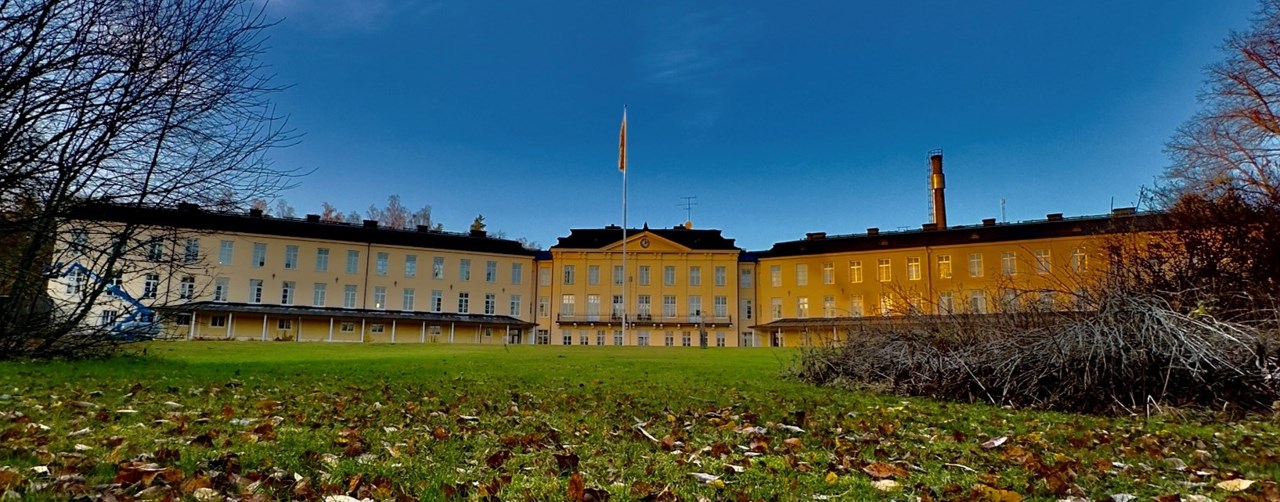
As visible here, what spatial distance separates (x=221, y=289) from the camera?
4791 cm

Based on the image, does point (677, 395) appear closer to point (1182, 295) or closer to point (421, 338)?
point (1182, 295)

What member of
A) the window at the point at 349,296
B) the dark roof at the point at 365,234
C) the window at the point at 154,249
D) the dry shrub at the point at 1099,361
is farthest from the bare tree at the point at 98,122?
the window at the point at 349,296

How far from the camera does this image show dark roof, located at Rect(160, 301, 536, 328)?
45894 mm

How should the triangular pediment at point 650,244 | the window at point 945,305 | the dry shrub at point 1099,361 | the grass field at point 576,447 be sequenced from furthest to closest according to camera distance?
the triangular pediment at point 650,244 < the window at point 945,305 < the dry shrub at point 1099,361 < the grass field at point 576,447

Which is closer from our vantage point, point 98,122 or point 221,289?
point 98,122

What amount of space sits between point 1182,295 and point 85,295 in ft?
53.9

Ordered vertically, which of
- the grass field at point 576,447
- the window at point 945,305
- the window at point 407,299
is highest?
the window at point 407,299

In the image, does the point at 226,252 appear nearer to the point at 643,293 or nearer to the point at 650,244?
the point at 643,293

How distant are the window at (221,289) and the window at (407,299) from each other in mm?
11855

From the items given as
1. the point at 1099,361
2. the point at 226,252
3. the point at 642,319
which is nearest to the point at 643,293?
the point at 642,319

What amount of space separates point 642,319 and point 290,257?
27.1m

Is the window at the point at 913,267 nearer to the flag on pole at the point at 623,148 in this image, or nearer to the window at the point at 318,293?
the flag on pole at the point at 623,148

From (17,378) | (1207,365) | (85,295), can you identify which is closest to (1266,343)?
(1207,365)

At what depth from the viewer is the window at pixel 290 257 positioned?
163 feet
